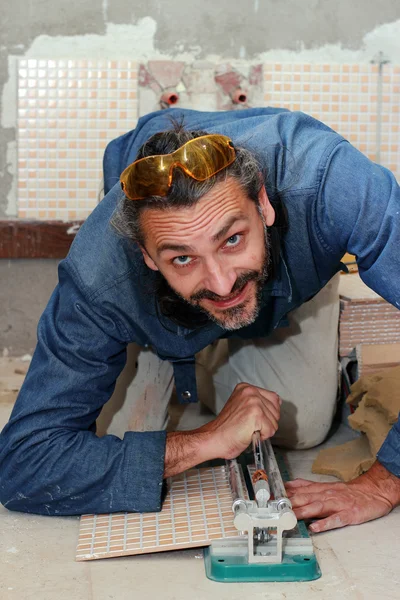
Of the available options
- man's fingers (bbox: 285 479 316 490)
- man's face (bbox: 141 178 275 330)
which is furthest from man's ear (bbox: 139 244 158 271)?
man's fingers (bbox: 285 479 316 490)

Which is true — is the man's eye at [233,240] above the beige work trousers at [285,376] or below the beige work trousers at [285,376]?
above

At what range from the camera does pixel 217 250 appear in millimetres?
1811

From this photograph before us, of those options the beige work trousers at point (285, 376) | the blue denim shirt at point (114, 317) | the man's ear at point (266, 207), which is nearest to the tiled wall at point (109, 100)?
the beige work trousers at point (285, 376)

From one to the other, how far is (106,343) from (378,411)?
89cm

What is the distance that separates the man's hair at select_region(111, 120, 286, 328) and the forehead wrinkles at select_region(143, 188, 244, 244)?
0.02m

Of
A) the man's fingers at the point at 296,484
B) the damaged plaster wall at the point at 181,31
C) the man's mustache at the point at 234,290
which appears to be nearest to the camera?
the man's mustache at the point at 234,290

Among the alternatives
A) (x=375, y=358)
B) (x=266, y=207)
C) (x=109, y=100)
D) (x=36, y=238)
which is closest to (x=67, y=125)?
(x=109, y=100)

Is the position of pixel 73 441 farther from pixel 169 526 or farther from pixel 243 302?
pixel 243 302

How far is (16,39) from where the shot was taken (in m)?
3.59

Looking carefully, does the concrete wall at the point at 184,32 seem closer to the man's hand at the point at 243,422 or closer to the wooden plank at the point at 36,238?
the wooden plank at the point at 36,238

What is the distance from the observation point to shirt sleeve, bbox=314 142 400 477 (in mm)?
1876

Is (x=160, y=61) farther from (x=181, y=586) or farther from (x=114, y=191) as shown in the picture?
(x=181, y=586)

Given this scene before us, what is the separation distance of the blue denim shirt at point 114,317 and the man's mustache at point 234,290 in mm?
176

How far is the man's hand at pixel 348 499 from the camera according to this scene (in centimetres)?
201
